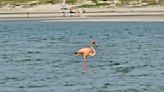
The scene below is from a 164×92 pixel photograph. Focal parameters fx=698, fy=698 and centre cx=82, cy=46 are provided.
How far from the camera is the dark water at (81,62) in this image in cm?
3003

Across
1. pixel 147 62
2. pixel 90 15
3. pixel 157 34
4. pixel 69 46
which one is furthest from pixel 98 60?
pixel 90 15

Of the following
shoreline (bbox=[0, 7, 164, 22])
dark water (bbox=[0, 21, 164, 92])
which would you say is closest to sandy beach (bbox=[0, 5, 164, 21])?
shoreline (bbox=[0, 7, 164, 22])

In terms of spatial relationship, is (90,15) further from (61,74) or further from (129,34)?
(61,74)

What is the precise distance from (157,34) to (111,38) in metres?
5.18

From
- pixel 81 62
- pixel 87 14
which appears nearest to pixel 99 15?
pixel 87 14

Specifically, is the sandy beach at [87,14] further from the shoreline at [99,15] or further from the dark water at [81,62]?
the dark water at [81,62]

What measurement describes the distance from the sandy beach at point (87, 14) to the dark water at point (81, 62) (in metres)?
19.1

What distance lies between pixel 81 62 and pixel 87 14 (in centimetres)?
5934

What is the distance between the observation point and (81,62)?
38.8m

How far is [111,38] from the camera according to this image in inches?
2304

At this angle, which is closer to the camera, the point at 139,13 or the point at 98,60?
the point at 98,60

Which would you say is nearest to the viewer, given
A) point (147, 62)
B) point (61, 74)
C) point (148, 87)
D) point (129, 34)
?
point (148, 87)

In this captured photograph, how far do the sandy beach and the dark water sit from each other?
A: 19057 mm

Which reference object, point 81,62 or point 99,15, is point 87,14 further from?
point 81,62
